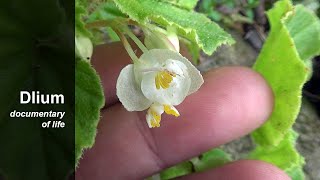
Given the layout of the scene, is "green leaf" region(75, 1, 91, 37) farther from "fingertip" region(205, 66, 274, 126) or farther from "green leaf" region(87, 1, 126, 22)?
"fingertip" region(205, 66, 274, 126)

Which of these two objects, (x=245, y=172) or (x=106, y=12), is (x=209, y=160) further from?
(x=106, y=12)

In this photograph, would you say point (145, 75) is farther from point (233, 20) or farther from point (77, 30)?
point (233, 20)

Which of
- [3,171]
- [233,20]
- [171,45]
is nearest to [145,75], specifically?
[171,45]

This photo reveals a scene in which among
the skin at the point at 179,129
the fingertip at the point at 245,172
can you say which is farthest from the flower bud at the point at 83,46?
the fingertip at the point at 245,172

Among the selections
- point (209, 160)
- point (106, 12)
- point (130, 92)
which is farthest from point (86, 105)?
point (209, 160)

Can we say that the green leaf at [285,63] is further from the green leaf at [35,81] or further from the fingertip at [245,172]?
the green leaf at [35,81]

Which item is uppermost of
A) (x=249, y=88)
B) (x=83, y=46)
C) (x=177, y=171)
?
(x=83, y=46)
